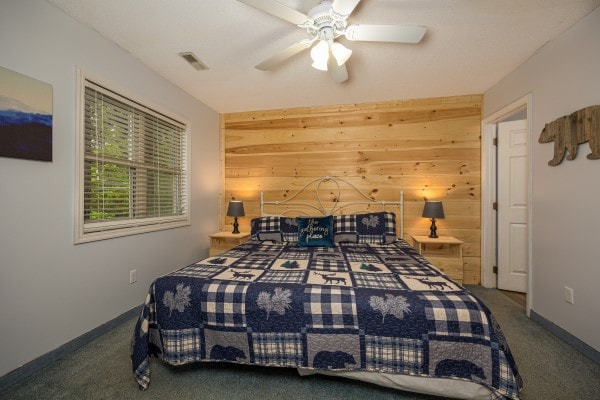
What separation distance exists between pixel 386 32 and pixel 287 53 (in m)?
0.72

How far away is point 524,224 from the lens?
2883 millimetres

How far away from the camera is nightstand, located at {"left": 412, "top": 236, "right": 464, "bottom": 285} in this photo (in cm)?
281

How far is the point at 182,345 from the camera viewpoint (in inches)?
57.9

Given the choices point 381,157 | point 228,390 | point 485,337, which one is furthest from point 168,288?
point 381,157

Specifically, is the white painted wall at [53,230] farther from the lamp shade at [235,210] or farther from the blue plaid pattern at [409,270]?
the blue plaid pattern at [409,270]

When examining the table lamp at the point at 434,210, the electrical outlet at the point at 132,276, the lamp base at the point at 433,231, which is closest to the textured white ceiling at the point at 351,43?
the table lamp at the point at 434,210

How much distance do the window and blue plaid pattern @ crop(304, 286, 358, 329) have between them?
1.81 metres

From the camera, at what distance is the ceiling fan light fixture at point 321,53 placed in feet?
5.80

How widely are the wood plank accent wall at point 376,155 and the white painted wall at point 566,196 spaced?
2.91 ft

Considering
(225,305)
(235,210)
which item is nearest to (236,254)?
(225,305)

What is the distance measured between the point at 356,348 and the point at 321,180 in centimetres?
248

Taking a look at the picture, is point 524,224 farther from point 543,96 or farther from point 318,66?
point 318,66

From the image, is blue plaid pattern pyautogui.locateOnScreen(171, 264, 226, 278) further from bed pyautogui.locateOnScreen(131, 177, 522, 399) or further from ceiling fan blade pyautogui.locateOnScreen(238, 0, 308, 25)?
ceiling fan blade pyautogui.locateOnScreen(238, 0, 308, 25)

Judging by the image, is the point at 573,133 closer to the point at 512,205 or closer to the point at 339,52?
the point at 512,205
